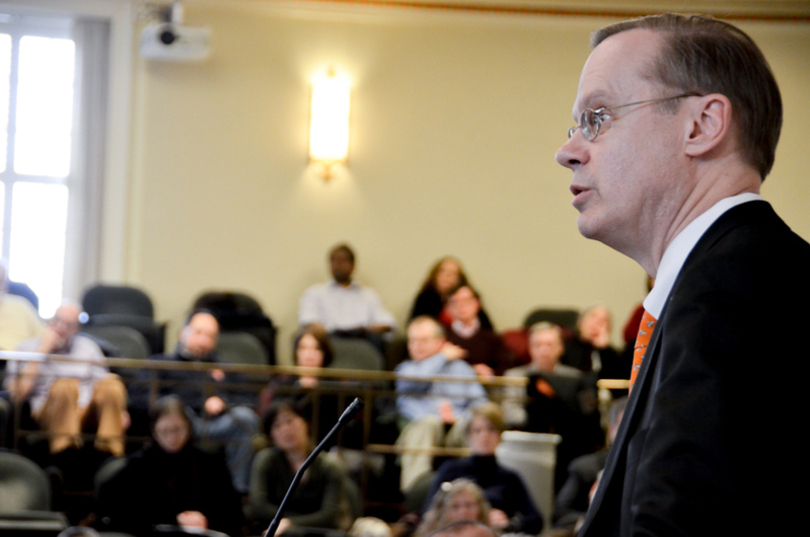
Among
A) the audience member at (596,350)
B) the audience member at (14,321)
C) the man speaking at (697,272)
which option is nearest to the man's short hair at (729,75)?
the man speaking at (697,272)

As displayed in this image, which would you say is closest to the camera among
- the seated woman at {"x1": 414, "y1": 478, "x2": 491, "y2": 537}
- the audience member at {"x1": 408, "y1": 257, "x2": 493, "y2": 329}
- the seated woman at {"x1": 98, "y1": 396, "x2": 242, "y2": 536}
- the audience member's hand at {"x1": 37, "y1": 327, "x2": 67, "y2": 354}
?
the seated woman at {"x1": 414, "y1": 478, "x2": 491, "y2": 537}

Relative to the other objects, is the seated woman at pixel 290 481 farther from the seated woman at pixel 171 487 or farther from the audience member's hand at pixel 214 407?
the audience member's hand at pixel 214 407

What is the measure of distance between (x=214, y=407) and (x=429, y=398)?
1.26m

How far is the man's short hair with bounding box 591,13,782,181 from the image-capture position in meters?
1.06

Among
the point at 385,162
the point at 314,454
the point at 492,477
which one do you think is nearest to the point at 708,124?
the point at 314,454

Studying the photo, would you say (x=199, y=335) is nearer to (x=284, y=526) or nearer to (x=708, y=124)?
(x=284, y=526)

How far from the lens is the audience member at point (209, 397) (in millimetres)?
5438

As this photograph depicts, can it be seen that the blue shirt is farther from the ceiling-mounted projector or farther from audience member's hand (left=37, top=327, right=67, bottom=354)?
the ceiling-mounted projector

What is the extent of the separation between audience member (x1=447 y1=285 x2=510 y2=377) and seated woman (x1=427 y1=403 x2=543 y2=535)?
153cm

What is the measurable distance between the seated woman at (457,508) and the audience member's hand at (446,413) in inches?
52.3

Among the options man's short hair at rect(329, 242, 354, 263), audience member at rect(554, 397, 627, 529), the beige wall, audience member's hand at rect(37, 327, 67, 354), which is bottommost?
audience member at rect(554, 397, 627, 529)

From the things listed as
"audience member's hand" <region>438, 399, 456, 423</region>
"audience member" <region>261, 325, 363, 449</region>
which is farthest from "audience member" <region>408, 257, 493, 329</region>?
"audience member's hand" <region>438, 399, 456, 423</region>

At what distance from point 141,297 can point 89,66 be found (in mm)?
2078

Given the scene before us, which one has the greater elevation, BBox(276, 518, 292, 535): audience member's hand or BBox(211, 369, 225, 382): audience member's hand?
BBox(211, 369, 225, 382): audience member's hand
